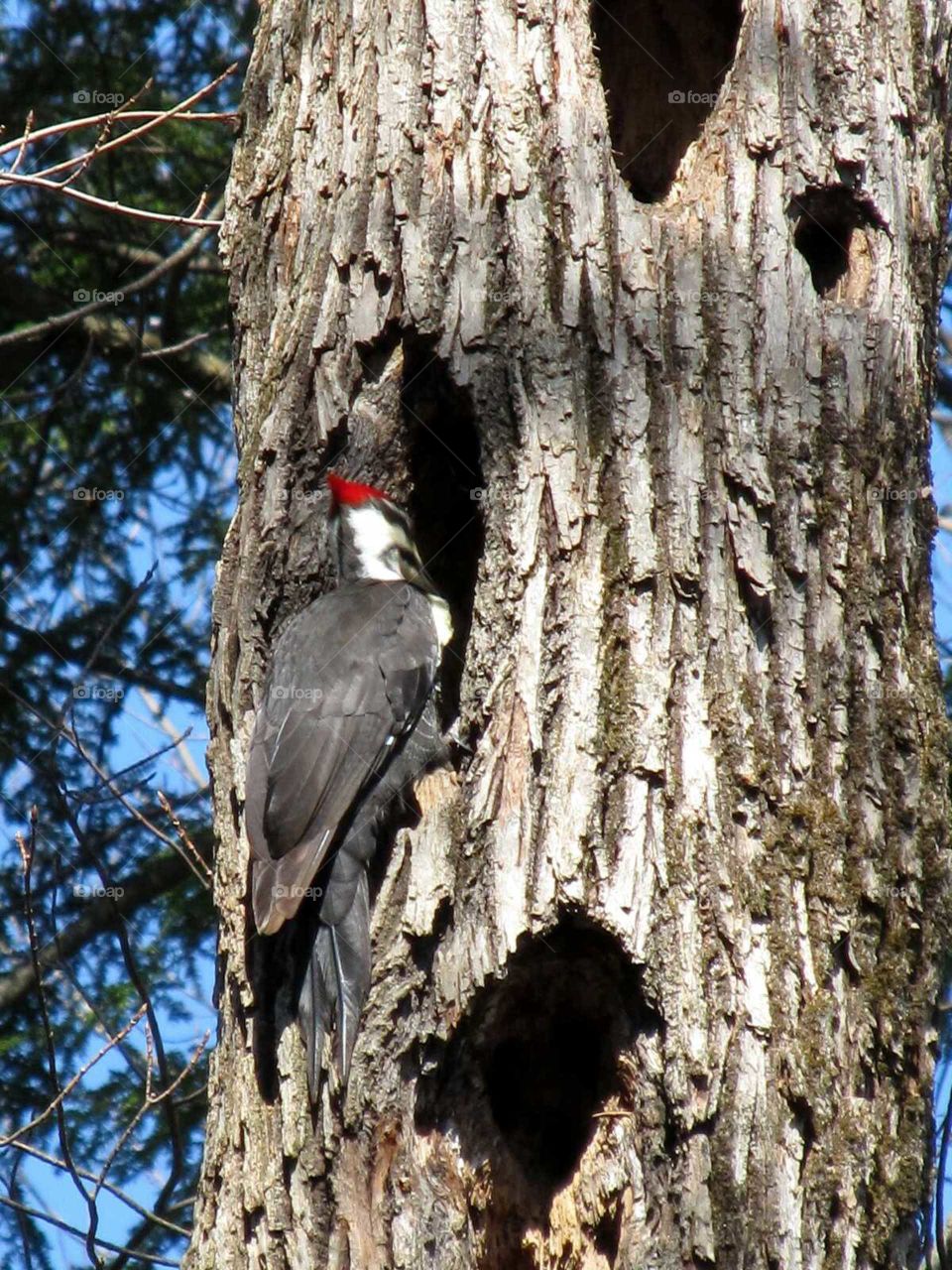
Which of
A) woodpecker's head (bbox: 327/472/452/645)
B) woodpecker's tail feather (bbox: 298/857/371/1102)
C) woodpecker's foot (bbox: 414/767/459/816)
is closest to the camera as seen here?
woodpecker's tail feather (bbox: 298/857/371/1102)

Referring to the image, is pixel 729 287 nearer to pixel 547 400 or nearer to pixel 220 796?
pixel 547 400

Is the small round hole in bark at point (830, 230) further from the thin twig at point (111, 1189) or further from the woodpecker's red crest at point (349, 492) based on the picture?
the thin twig at point (111, 1189)

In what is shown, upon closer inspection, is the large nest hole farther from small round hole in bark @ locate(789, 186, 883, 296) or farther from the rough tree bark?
small round hole in bark @ locate(789, 186, 883, 296)

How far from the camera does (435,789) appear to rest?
3.12m

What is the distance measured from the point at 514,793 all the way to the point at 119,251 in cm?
395

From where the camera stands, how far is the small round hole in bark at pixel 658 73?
4.10m

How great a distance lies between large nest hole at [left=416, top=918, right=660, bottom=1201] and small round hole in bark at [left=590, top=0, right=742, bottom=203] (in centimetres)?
237

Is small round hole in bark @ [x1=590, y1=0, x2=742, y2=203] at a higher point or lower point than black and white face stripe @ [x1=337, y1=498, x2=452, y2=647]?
higher

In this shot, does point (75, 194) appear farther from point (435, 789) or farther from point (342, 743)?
point (435, 789)

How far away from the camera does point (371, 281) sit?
10.5 feet

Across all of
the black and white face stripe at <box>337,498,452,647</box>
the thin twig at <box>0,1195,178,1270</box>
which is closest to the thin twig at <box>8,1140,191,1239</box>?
the thin twig at <box>0,1195,178,1270</box>

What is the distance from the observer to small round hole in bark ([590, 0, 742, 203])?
161 inches

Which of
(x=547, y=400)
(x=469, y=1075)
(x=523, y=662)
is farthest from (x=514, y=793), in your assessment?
(x=547, y=400)

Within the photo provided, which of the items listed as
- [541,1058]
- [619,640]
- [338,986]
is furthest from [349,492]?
[541,1058]
